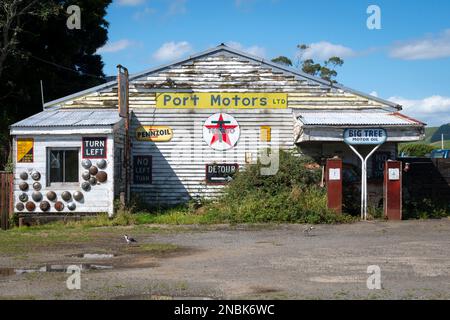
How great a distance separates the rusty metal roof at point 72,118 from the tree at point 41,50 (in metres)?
8.43

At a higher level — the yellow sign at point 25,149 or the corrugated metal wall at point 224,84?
the corrugated metal wall at point 224,84

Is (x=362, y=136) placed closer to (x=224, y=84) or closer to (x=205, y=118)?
(x=224, y=84)

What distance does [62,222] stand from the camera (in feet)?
61.0

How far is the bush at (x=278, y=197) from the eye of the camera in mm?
18219

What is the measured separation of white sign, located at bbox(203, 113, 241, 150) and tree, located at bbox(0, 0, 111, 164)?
10.9 m

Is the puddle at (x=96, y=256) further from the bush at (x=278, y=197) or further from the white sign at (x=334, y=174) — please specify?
the white sign at (x=334, y=174)

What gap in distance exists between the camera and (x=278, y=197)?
18.7 m

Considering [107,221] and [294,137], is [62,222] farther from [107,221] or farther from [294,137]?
[294,137]

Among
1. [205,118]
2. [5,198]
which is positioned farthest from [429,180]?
[5,198]

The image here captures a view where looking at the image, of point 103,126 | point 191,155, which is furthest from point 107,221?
point 191,155

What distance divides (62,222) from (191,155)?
17.4 ft

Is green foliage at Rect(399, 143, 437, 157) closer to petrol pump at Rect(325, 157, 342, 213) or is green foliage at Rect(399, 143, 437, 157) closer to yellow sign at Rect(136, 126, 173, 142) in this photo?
yellow sign at Rect(136, 126, 173, 142)

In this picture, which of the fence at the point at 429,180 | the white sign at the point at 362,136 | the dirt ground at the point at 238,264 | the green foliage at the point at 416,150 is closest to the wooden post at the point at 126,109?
the dirt ground at the point at 238,264
